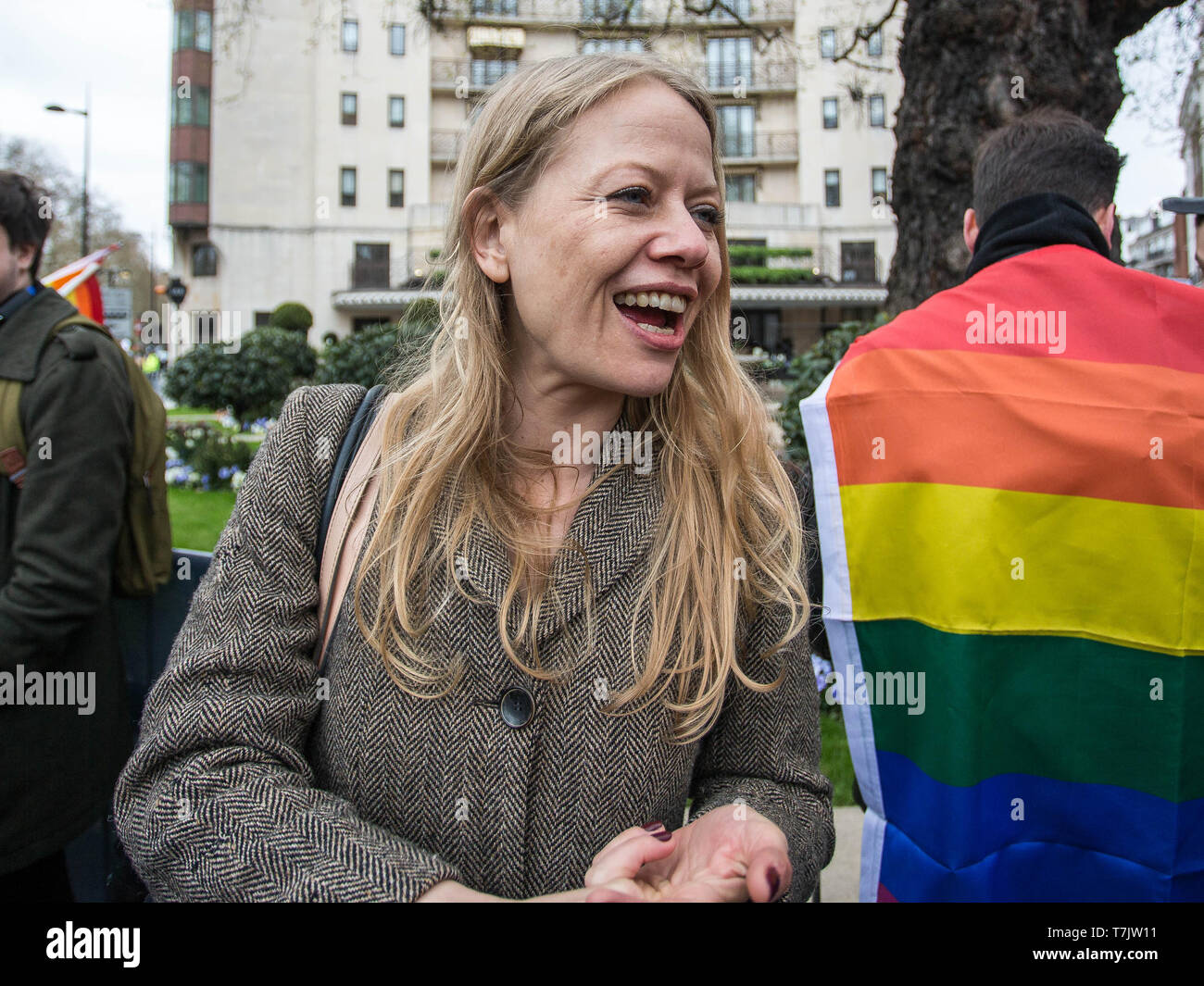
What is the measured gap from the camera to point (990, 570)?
1.94 meters

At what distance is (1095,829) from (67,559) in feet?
7.55

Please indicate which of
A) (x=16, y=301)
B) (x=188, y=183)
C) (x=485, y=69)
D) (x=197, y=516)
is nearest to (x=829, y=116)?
(x=485, y=69)

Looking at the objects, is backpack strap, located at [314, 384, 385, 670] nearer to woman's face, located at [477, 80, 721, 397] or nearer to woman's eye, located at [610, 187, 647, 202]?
woman's face, located at [477, 80, 721, 397]

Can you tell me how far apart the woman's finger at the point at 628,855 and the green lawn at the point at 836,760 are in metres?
3.11

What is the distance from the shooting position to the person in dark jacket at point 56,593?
2.26 metres

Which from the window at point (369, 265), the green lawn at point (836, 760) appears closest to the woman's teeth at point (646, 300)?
the green lawn at point (836, 760)

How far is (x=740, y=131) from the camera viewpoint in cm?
4112

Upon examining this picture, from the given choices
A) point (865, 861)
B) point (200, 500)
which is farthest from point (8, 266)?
point (200, 500)

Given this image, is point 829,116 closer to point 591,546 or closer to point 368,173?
point 368,173

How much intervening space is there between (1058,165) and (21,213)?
2730 mm

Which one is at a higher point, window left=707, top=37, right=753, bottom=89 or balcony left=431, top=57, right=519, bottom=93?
window left=707, top=37, right=753, bottom=89

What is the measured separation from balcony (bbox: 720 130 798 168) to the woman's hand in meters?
40.8

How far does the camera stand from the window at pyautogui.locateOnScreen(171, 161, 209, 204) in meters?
38.0

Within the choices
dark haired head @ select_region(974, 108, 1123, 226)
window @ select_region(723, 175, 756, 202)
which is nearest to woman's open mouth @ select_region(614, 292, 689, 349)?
dark haired head @ select_region(974, 108, 1123, 226)
